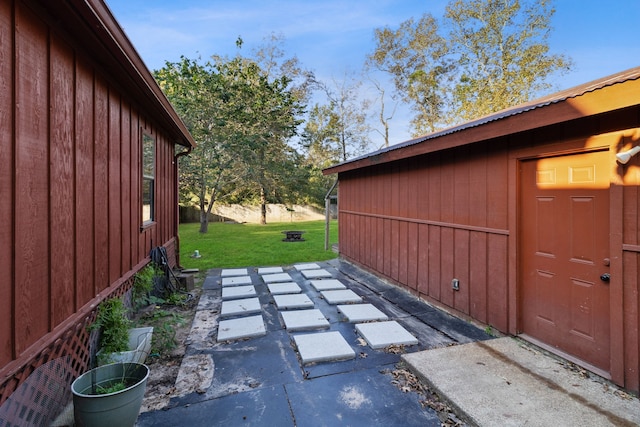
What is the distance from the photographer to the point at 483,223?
3.77 metres

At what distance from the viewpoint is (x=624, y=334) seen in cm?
244

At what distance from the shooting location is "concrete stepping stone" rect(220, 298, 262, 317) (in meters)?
4.26

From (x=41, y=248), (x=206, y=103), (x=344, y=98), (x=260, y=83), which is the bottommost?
(x=41, y=248)

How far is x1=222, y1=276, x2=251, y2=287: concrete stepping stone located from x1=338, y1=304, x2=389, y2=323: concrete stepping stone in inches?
82.4

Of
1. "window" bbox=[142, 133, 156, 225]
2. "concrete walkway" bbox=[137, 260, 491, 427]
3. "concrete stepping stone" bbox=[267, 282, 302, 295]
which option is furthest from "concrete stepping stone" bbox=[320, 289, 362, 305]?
"window" bbox=[142, 133, 156, 225]

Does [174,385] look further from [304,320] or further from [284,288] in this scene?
[284,288]

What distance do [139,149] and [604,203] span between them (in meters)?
5.06

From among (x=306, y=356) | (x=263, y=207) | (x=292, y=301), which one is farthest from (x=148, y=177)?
(x=263, y=207)

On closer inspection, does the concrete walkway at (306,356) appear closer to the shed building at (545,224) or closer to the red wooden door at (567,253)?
the shed building at (545,224)

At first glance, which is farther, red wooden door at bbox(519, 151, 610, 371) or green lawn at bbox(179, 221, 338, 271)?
green lawn at bbox(179, 221, 338, 271)

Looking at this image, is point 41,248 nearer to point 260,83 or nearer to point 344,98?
point 260,83

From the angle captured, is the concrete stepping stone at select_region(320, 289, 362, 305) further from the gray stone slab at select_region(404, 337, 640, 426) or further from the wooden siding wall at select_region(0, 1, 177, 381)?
the wooden siding wall at select_region(0, 1, 177, 381)

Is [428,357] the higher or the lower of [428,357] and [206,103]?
the lower

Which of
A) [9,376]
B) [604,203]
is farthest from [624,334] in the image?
[9,376]
